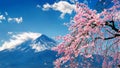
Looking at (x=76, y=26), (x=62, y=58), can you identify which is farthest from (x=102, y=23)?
(x=62, y=58)

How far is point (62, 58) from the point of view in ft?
34.8

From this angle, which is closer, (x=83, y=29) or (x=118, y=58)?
(x=83, y=29)

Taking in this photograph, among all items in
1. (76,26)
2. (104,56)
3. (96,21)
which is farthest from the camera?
(104,56)

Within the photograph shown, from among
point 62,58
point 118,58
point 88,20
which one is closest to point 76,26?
point 88,20

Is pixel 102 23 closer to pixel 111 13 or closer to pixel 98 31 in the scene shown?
pixel 98 31

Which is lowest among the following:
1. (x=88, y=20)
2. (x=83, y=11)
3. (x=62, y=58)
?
(x=62, y=58)

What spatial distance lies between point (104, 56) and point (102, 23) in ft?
6.77

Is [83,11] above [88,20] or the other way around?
above

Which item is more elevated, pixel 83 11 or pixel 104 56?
pixel 83 11

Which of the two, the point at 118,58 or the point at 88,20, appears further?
the point at 118,58

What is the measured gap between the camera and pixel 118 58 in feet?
38.1

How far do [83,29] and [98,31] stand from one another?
539mm

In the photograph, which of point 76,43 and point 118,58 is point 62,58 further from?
point 118,58

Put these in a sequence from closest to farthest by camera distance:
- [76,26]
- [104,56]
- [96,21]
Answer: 1. [96,21]
2. [76,26]
3. [104,56]
